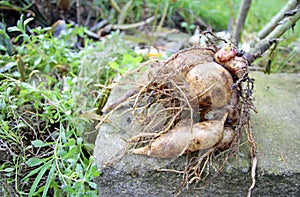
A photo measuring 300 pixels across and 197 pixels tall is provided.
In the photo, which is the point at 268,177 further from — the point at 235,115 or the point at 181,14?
the point at 181,14

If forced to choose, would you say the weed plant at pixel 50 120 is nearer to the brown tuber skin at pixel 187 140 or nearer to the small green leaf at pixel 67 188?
the small green leaf at pixel 67 188

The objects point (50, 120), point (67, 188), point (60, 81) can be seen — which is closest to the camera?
point (67, 188)

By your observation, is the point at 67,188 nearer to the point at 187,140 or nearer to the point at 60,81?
the point at 187,140

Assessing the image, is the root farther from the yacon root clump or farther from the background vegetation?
the background vegetation

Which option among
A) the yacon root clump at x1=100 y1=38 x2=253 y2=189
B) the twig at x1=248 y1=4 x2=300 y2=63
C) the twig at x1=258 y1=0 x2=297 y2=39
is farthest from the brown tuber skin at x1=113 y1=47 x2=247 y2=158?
the twig at x1=258 y1=0 x2=297 y2=39

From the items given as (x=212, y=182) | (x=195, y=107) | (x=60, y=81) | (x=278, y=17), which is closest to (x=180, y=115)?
(x=195, y=107)
